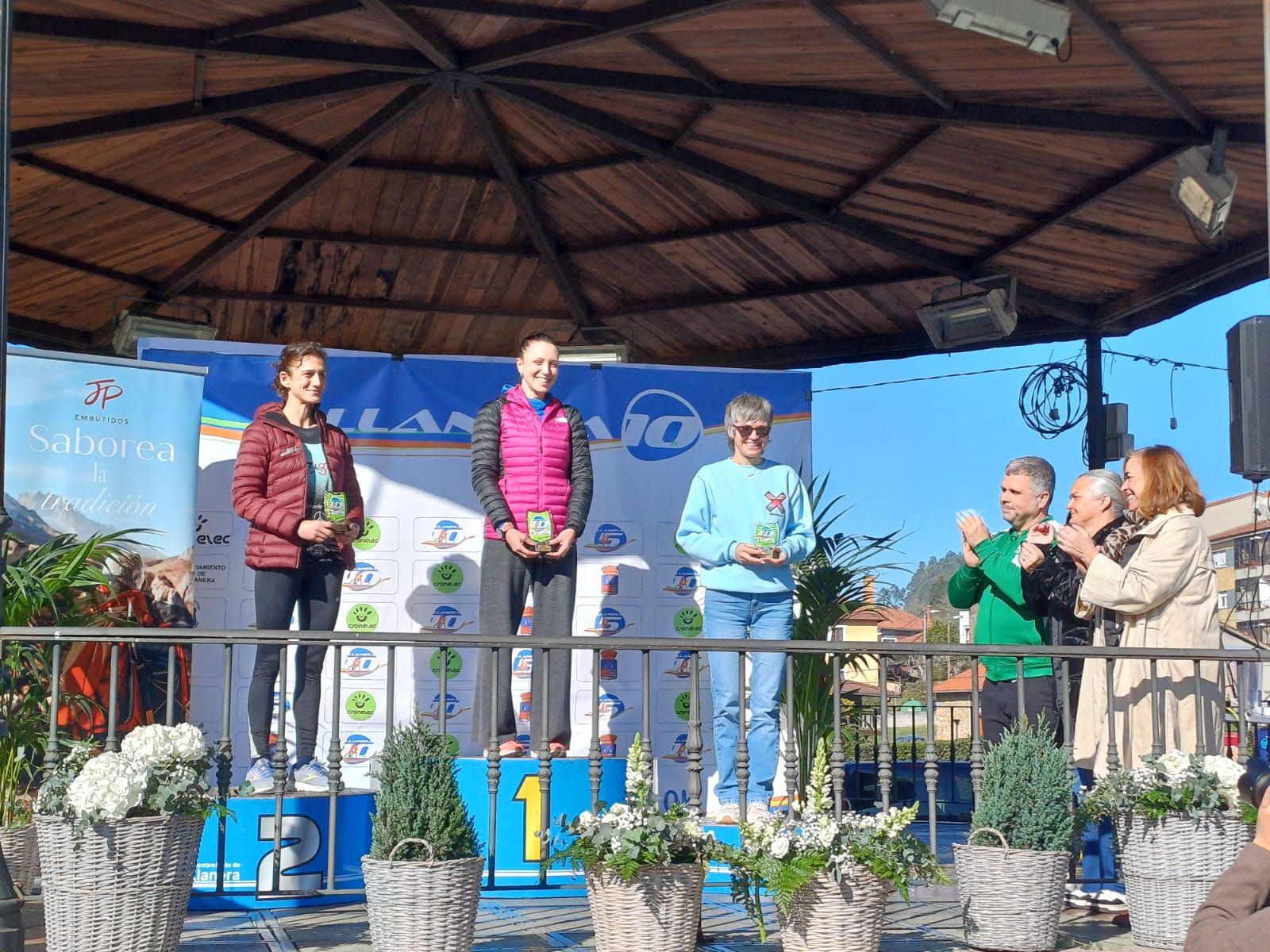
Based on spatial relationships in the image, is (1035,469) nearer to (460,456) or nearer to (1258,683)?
(460,456)

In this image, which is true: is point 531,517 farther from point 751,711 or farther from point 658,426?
point 658,426

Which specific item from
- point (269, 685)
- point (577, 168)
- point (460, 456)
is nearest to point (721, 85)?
point (577, 168)

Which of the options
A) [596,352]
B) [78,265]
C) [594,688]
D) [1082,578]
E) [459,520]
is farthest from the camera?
[78,265]

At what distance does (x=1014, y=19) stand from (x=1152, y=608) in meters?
2.23

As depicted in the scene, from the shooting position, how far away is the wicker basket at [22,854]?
491 centimetres

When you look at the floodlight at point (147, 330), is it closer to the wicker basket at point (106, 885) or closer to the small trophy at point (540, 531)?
the small trophy at point (540, 531)

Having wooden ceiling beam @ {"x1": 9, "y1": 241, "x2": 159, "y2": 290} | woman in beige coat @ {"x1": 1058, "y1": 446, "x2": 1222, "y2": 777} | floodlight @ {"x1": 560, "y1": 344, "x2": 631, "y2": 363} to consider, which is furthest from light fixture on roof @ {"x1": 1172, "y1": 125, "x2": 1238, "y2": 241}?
wooden ceiling beam @ {"x1": 9, "y1": 241, "x2": 159, "y2": 290}

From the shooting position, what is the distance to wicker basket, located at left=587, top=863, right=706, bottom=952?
13.7 ft

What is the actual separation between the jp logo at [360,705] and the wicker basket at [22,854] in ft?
7.05

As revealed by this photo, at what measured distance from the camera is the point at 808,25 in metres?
6.07

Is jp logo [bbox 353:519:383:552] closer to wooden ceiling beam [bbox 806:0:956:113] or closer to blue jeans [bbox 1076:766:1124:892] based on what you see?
wooden ceiling beam [bbox 806:0:956:113]

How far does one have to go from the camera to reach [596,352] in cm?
870

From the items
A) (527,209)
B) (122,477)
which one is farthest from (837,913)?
(527,209)

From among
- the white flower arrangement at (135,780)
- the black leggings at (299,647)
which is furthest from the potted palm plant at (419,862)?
the black leggings at (299,647)
